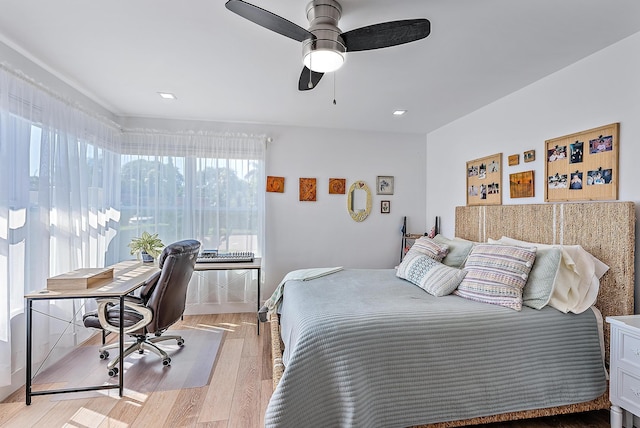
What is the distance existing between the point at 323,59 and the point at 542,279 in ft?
6.62

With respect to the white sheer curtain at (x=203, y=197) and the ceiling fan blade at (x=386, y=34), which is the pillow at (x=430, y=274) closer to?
the ceiling fan blade at (x=386, y=34)

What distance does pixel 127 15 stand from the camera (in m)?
1.83

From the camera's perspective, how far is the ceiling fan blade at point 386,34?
1.53 m

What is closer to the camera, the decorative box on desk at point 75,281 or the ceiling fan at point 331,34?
the ceiling fan at point 331,34

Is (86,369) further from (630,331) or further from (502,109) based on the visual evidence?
(502,109)

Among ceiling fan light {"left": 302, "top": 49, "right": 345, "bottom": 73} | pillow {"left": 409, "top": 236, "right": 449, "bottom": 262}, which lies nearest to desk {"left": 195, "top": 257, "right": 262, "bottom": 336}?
pillow {"left": 409, "top": 236, "right": 449, "bottom": 262}

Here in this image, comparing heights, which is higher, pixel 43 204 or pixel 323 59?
pixel 323 59

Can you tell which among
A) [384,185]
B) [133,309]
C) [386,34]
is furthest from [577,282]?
[133,309]

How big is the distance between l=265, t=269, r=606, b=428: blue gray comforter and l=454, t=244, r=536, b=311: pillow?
0.35 feet

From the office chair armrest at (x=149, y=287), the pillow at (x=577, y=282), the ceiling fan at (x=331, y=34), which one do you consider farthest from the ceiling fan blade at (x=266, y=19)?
the pillow at (x=577, y=282)

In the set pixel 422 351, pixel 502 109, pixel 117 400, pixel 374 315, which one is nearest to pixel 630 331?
pixel 422 351

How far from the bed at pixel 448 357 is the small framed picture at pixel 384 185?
2.37 m

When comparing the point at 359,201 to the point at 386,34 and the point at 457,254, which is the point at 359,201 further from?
the point at 386,34

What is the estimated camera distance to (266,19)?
5.03 feet
